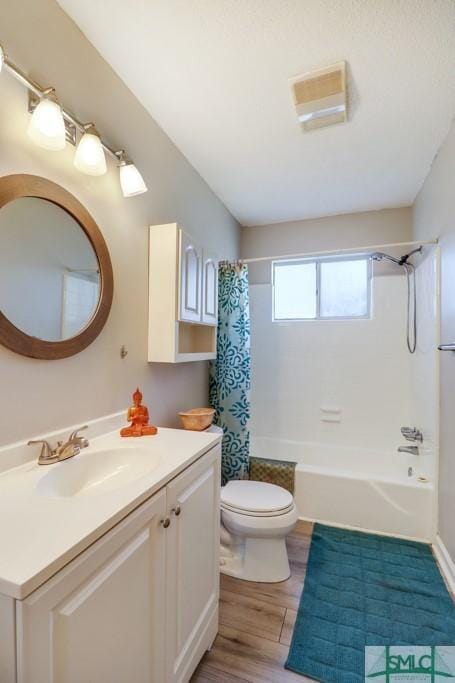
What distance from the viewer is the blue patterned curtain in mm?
2369

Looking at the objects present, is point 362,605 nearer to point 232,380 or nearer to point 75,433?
point 232,380

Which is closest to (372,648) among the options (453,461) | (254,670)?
Answer: (254,670)

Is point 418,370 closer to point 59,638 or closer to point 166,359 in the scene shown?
point 166,359

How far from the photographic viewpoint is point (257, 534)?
5.51 feet

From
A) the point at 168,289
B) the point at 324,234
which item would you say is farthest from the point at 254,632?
the point at 324,234

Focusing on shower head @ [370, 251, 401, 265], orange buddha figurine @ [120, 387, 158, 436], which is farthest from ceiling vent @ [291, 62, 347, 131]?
orange buddha figurine @ [120, 387, 158, 436]

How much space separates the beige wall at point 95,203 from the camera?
102cm

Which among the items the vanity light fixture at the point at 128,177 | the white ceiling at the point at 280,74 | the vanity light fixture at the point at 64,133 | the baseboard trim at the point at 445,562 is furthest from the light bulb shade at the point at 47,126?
the baseboard trim at the point at 445,562

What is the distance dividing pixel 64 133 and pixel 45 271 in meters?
0.46

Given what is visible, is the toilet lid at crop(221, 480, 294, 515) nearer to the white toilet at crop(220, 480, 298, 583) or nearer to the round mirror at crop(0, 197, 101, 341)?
the white toilet at crop(220, 480, 298, 583)

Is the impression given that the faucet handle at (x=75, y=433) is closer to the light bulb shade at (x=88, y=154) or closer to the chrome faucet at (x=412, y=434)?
the light bulb shade at (x=88, y=154)

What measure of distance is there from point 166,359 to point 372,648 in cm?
151

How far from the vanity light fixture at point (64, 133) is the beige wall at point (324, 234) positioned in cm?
193

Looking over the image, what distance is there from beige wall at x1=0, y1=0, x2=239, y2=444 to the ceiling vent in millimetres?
728
